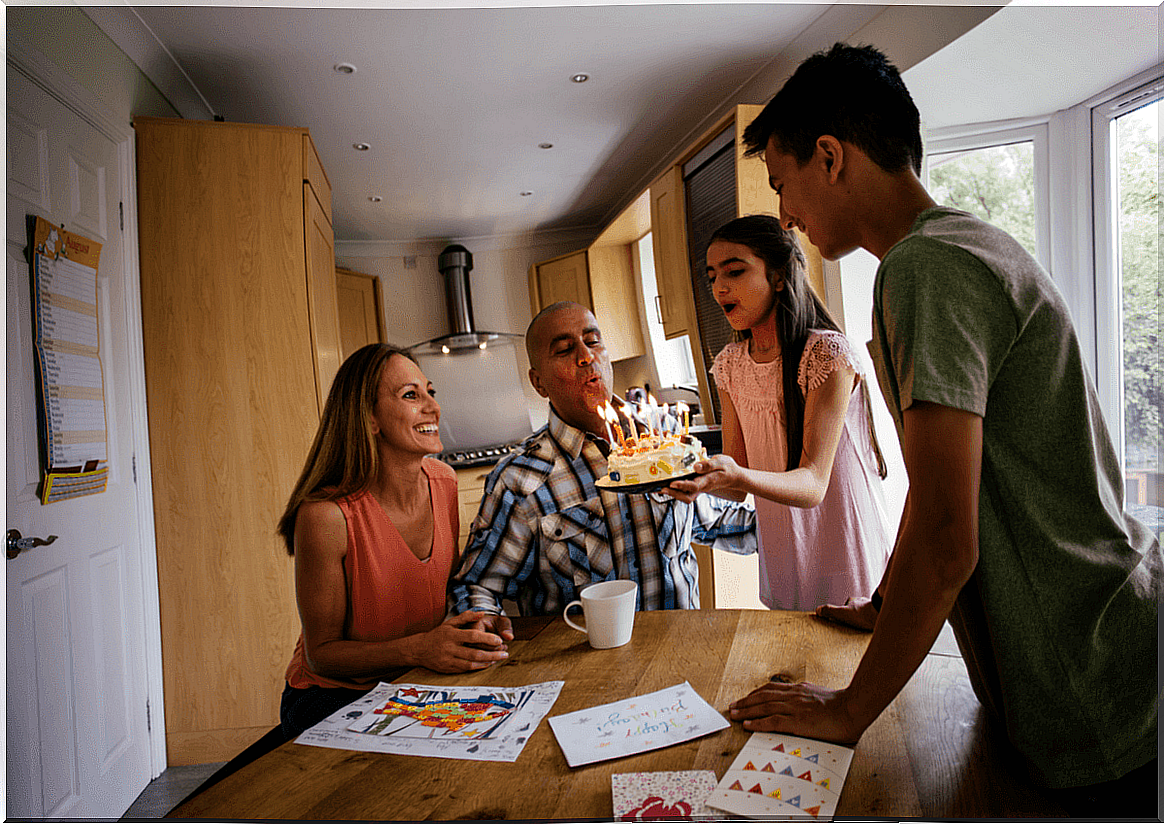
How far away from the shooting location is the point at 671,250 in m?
3.53

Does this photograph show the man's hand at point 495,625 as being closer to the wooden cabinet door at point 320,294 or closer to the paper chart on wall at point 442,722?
the paper chart on wall at point 442,722

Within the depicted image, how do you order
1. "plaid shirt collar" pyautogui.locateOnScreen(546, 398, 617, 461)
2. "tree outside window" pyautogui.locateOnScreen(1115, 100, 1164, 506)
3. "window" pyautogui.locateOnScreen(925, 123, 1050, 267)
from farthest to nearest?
"window" pyautogui.locateOnScreen(925, 123, 1050, 267) → "tree outside window" pyautogui.locateOnScreen(1115, 100, 1164, 506) → "plaid shirt collar" pyautogui.locateOnScreen(546, 398, 617, 461)

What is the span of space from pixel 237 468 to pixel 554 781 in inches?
85.1

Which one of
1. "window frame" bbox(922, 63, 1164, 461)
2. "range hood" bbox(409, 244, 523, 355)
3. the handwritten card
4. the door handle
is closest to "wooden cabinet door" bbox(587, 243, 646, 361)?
"range hood" bbox(409, 244, 523, 355)

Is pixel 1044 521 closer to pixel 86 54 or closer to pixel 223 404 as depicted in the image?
pixel 223 404

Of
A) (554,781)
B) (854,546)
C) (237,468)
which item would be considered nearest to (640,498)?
(854,546)

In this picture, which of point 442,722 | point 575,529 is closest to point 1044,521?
point 442,722

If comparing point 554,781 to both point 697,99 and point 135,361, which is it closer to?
point 135,361

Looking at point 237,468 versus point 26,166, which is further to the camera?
point 237,468

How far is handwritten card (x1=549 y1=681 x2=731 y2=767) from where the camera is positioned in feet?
2.42

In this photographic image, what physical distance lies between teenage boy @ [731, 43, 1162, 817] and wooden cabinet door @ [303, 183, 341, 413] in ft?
7.52

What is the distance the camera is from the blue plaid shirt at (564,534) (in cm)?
133

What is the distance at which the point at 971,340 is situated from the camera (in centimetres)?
62

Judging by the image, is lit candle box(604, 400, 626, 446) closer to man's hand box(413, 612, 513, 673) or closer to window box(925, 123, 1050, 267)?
man's hand box(413, 612, 513, 673)
